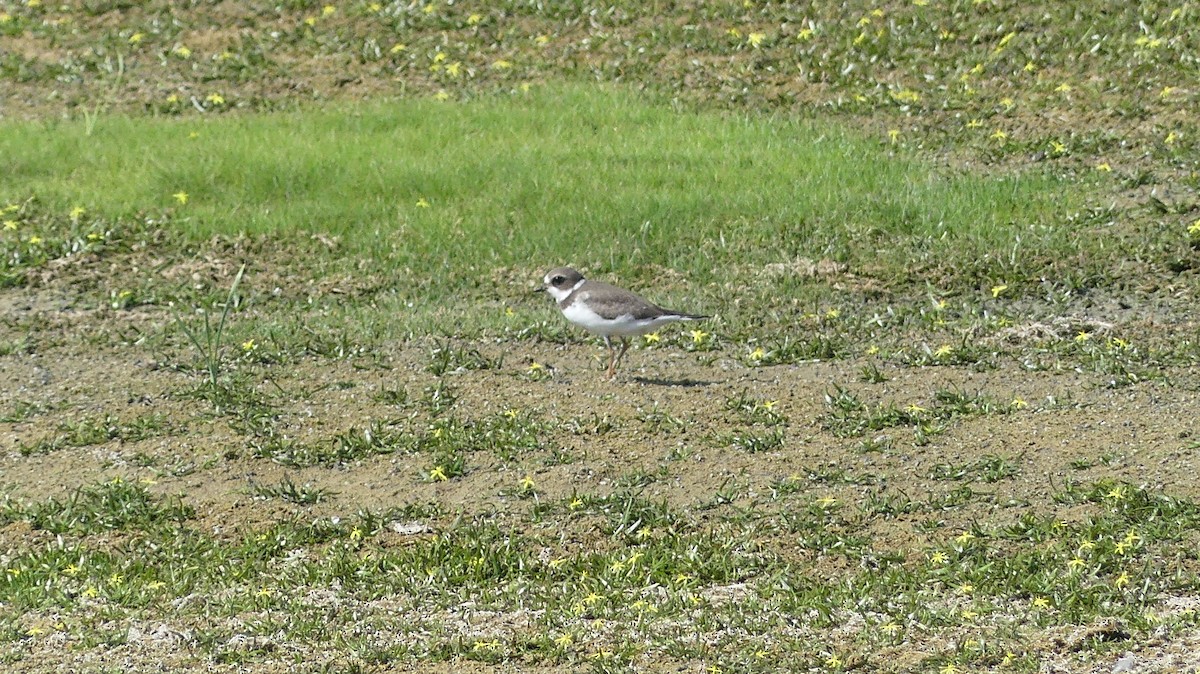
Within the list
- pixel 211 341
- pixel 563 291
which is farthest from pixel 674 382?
pixel 211 341

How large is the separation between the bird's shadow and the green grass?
2.21 m

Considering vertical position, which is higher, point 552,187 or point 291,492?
point 291,492

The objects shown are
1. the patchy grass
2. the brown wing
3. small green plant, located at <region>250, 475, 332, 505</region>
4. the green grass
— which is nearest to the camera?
the patchy grass

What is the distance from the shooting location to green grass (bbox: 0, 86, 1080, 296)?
13.0 meters

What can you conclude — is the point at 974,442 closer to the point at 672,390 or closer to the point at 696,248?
the point at 672,390

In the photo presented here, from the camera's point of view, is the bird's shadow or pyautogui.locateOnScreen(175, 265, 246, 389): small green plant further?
the bird's shadow

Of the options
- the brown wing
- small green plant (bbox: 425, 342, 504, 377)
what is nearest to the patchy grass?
small green plant (bbox: 425, 342, 504, 377)

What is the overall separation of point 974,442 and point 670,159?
6.38 meters

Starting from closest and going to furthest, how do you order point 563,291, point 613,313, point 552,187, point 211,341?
point 613,313 < point 563,291 < point 211,341 < point 552,187

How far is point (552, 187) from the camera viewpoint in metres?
14.2

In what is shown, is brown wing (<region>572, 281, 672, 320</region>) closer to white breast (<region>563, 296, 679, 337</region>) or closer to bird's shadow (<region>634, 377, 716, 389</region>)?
white breast (<region>563, 296, 679, 337</region>)

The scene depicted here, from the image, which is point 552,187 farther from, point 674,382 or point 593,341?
point 674,382

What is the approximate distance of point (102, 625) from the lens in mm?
7078

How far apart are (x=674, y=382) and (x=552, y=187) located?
4152 mm
